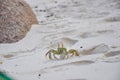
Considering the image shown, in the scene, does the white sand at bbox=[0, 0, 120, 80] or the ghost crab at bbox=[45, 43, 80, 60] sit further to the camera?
the ghost crab at bbox=[45, 43, 80, 60]

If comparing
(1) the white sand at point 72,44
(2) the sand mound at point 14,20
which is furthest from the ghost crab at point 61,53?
(2) the sand mound at point 14,20

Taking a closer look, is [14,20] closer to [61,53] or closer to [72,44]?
[72,44]

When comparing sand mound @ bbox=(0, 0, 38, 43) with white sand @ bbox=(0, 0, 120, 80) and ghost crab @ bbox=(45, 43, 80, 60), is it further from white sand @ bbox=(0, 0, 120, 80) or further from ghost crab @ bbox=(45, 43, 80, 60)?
ghost crab @ bbox=(45, 43, 80, 60)

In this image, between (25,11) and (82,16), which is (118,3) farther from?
(25,11)

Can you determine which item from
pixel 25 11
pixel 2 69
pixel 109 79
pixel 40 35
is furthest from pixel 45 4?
pixel 109 79

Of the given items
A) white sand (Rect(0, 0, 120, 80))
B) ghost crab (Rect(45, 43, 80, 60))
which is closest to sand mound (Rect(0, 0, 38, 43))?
white sand (Rect(0, 0, 120, 80))

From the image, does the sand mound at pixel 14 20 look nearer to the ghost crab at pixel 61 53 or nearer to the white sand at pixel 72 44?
the white sand at pixel 72 44

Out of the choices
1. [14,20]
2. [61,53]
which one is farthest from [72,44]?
[14,20]
